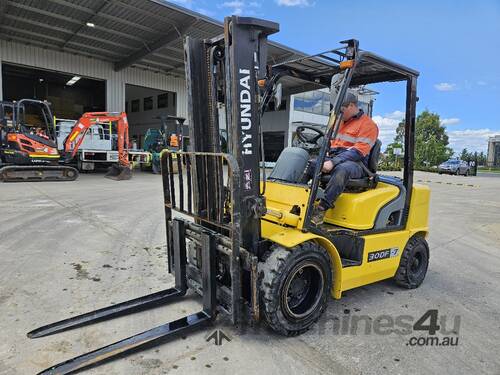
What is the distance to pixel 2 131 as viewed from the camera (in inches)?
549

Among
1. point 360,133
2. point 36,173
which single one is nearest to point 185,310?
point 360,133

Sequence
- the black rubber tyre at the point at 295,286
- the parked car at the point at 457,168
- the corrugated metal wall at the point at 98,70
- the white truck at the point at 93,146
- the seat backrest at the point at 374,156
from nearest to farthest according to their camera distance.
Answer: the black rubber tyre at the point at 295,286 < the seat backrest at the point at 374,156 < the white truck at the point at 93,146 < the corrugated metal wall at the point at 98,70 < the parked car at the point at 457,168

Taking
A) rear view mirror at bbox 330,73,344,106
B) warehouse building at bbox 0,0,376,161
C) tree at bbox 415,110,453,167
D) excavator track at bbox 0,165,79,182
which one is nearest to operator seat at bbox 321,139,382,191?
rear view mirror at bbox 330,73,344,106

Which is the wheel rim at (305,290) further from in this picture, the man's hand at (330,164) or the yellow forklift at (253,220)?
the man's hand at (330,164)

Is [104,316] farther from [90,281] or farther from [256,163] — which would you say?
[256,163]

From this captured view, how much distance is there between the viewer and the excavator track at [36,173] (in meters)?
13.3

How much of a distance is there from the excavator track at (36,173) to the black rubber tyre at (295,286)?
1345 centimetres

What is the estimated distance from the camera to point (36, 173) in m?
14.0

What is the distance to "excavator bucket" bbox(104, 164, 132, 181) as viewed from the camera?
16.1 m

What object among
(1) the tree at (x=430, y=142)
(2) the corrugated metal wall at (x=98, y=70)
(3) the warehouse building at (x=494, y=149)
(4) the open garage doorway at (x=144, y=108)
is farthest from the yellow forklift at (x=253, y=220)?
(3) the warehouse building at (x=494, y=149)

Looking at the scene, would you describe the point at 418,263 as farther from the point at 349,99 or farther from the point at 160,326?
the point at 160,326

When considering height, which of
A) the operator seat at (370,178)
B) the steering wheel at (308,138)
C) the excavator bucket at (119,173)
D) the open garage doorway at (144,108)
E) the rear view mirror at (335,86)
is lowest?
the excavator bucket at (119,173)

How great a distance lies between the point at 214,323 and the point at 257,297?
24.2 inches

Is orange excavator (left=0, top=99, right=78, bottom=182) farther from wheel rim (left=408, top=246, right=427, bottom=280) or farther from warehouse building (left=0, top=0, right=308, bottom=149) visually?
wheel rim (left=408, top=246, right=427, bottom=280)
